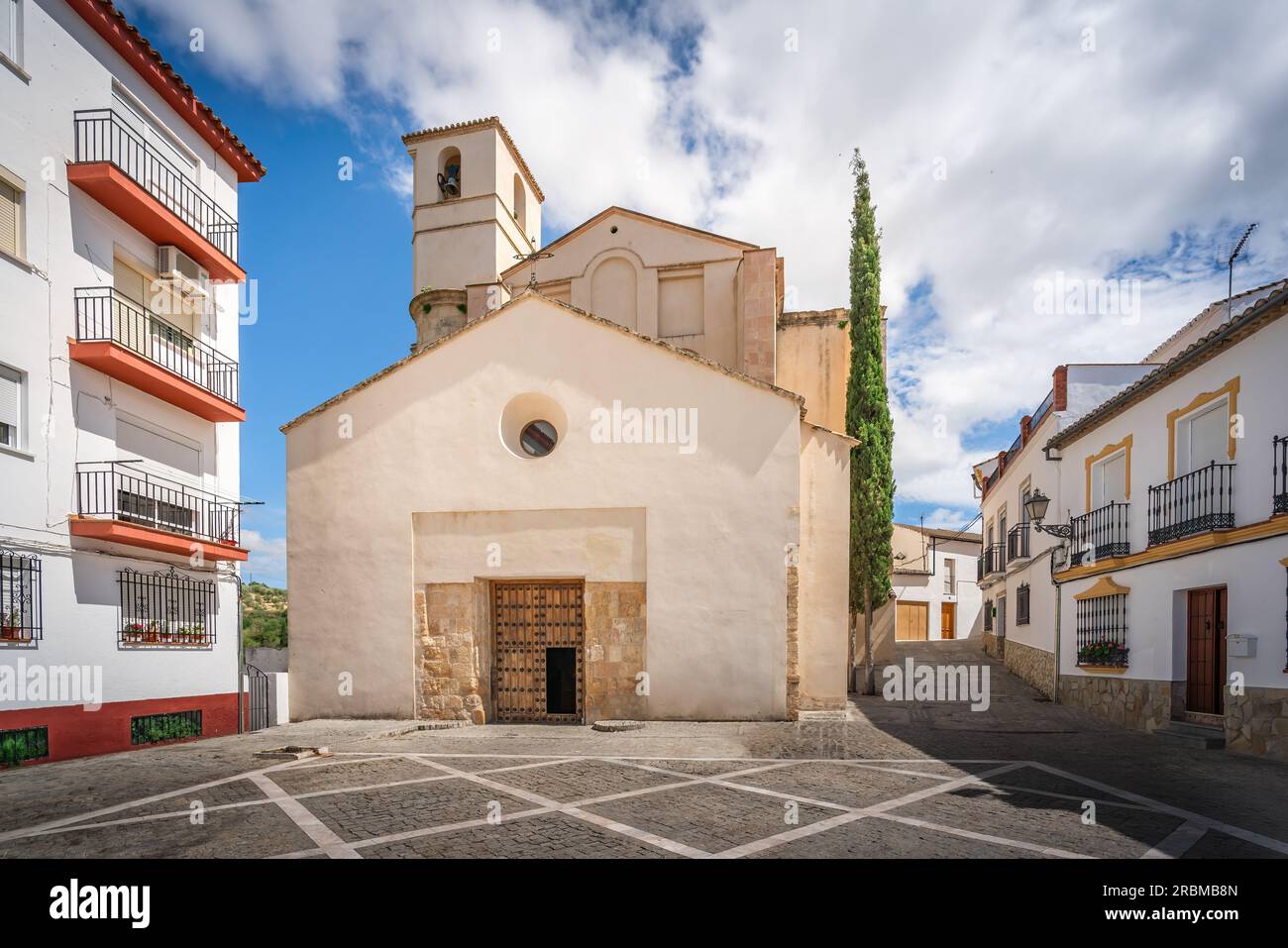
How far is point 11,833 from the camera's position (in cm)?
612

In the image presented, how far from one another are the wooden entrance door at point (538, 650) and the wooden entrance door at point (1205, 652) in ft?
32.2

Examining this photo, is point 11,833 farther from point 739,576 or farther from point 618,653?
point 739,576

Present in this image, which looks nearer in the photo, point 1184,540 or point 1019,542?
point 1184,540

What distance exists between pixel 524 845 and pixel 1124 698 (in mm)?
11813

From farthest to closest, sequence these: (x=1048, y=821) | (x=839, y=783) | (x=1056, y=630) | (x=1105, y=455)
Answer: (x=1056, y=630) < (x=1105, y=455) < (x=839, y=783) < (x=1048, y=821)

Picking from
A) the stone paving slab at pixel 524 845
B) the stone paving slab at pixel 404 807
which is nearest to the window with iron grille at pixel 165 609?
the stone paving slab at pixel 404 807

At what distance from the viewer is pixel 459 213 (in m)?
24.8

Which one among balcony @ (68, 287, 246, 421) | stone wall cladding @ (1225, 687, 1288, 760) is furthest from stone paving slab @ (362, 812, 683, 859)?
balcony @ (68, 287, 246, 421)

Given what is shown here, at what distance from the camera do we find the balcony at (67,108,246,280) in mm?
11016

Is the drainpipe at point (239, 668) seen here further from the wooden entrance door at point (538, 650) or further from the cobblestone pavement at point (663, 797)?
the wooden entrance door at point (538, 650)

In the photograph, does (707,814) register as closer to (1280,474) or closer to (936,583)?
(1280,474)

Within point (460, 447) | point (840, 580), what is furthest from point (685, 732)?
point (460, 447)

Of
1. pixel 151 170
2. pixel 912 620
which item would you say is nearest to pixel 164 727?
pixel 151 170

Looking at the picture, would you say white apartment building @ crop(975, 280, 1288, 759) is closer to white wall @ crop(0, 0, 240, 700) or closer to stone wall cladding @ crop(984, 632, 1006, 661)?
stone wall cladding @ crop(984, 632, 1006, 661)
